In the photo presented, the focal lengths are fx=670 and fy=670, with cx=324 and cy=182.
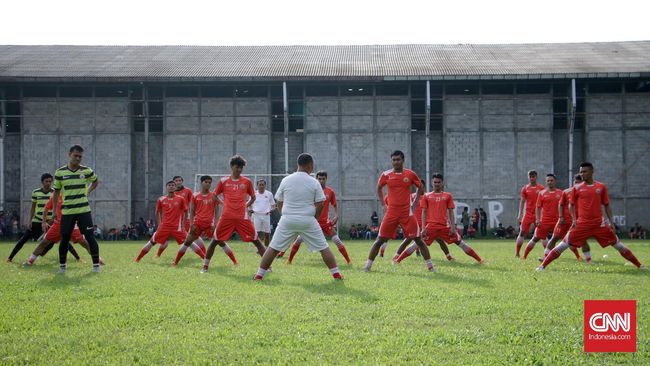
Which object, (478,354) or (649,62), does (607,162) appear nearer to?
(649,62)

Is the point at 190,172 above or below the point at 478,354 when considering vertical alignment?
above

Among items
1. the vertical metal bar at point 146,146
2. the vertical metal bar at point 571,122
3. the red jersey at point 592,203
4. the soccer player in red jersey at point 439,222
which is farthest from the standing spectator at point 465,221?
the red jersey at point 592,203

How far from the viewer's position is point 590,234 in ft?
42.4

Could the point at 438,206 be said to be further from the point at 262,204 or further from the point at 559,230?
the point at 262,204

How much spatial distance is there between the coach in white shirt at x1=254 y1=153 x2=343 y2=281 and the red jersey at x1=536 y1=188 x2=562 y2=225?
8.27 metres

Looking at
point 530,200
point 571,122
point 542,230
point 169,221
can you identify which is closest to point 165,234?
point 169,221

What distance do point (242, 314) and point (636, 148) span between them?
35.4m

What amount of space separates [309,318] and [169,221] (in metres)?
10.1

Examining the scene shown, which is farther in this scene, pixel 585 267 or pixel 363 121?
pixel 363 121

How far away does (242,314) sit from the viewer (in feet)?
24.4

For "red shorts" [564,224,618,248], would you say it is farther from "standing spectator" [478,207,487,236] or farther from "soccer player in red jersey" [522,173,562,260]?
"standing spectator" [478,207,487,236]

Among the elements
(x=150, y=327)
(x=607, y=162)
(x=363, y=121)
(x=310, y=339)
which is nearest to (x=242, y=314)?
(x=150, y=327)

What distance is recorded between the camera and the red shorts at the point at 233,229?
529 inches

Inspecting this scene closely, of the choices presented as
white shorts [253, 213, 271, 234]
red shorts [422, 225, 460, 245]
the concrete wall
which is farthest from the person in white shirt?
the concrete wall
